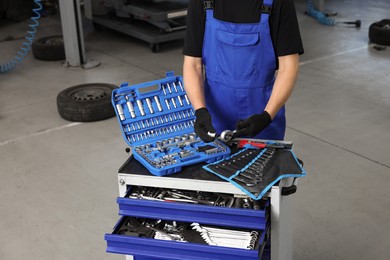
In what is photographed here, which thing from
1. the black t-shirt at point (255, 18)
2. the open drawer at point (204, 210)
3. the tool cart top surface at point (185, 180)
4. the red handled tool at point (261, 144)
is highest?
the black t-shirt at point (255, 18)

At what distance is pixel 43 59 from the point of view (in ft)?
17.4

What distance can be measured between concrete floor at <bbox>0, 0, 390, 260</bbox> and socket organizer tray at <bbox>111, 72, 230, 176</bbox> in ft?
3.31

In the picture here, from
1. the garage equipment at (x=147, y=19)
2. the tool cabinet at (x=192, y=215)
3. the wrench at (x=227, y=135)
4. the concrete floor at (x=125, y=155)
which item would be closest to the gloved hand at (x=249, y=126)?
the wrench at (x=227, y=135)

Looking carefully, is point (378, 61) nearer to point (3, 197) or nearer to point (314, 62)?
point (314, 62)

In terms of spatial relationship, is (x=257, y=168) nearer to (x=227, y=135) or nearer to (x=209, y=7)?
(x=227, y=135)

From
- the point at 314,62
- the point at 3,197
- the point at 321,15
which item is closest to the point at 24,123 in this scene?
the point at 3,197

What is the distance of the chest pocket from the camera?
1.77 m

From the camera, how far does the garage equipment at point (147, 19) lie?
5.33 m

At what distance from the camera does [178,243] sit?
132 cm

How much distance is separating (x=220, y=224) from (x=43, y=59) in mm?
4370

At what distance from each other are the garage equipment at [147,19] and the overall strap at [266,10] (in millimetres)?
3658

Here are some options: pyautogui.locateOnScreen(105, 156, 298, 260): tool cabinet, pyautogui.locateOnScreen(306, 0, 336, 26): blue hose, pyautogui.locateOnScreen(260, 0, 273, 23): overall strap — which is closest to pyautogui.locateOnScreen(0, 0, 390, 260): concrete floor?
pyautogui.locateOnScreen(306, 0, 336, 26): blue hose

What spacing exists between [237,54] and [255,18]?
0.14 metres

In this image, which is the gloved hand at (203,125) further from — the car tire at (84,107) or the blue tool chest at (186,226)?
the car tire at (84,107)
